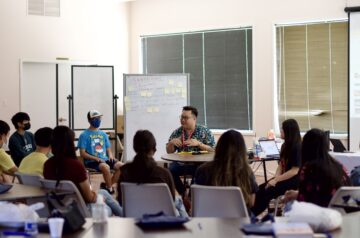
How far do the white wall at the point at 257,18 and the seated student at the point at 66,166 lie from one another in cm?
544

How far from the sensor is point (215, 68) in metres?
10.3

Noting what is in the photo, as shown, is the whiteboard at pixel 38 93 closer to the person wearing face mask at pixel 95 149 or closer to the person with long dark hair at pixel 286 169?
the person wearing face mask at pixel 95 149

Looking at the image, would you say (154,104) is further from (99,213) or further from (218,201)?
(99,213)

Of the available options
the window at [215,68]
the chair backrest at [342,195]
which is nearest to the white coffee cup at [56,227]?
the chair backrest at [342,195]

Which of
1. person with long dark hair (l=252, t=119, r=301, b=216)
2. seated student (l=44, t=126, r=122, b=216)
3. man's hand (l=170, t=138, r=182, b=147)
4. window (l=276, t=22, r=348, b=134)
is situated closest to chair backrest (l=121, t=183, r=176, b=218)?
seated student (l=44, t=126, r=122, b=216)

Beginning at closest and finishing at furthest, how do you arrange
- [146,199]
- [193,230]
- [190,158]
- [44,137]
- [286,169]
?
[193,230] < [146,199] < [44,137] < [286,169] < [190,158]

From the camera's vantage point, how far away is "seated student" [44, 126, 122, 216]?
14.3ft

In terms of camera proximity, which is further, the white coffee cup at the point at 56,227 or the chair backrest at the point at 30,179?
the chair backrest at the point at 30,179

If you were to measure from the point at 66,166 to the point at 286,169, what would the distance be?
2.01 metres

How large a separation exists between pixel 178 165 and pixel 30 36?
4499 mm

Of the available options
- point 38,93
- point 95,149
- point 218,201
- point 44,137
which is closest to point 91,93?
point 38,93

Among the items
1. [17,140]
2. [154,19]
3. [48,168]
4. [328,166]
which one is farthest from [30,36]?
[328,166]

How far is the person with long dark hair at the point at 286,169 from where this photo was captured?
5.25 metres

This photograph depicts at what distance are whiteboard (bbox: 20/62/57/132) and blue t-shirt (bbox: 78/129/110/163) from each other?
2.82m
